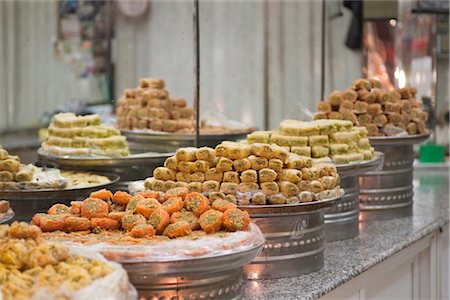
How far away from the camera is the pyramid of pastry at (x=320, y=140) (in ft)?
11.2

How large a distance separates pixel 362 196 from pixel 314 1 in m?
2.52

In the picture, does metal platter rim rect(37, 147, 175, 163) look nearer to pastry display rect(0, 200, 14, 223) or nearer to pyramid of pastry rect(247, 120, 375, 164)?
pyramid of pastry rect(247, 120, 375, 164)

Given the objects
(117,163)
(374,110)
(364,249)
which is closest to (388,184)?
(374,110)

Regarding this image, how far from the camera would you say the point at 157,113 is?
443cm

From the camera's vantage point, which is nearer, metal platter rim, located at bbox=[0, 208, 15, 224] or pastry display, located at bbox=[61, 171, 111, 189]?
metal platter rim, located at bbox=[0, 208, 15, 224]

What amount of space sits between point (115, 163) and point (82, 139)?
197mm

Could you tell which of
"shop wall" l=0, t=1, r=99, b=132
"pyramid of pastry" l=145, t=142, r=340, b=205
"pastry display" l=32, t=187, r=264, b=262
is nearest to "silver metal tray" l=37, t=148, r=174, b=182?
"pyramid of pastry" l=145, t=142, r=340, b=205

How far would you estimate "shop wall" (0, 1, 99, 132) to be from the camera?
20.2 ft

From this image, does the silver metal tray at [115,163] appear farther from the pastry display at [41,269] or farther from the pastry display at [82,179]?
the pastry display at [41,269]

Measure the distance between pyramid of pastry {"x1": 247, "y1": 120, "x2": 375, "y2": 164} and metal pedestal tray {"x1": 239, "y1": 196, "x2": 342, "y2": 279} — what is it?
438mm

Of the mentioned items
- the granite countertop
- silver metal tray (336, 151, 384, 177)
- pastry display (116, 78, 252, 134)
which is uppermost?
pastry display (116, 78, 252, 134)

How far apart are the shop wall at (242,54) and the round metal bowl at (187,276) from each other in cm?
217

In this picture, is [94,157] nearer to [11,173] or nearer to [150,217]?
[11,173]

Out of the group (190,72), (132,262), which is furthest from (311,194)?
(190,72)
